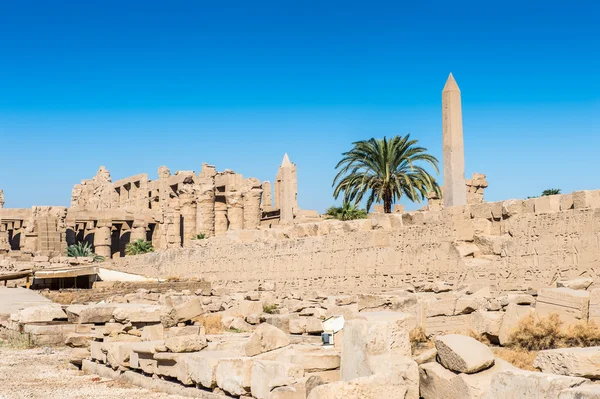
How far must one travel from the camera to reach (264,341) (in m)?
7.01

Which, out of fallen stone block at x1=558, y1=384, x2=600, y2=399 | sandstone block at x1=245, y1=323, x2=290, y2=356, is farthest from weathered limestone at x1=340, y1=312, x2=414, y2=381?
fallen stone block at x1=558, y1=384, x2=600, y2=399

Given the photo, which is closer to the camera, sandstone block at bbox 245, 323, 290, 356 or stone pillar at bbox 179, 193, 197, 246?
sandstone block at bbox 245, 323, 290, 356

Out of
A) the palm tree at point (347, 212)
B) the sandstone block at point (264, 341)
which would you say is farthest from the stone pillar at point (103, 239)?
the sandstone block at point (264, 341)

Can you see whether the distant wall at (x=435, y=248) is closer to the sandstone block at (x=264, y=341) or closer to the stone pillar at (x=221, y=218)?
the sandstone block at (x=264, y=341)

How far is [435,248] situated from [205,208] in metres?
21.9

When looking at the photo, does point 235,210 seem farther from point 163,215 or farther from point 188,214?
point 163,215

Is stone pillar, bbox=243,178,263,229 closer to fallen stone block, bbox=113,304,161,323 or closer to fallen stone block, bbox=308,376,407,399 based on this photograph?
fallen stone block, bbox=113,304,161,323

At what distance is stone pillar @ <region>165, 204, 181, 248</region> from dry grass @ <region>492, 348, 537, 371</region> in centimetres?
3138

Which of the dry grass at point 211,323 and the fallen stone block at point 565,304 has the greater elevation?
the fallen stone block at point 565,304

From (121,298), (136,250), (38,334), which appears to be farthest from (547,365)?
(136,250)

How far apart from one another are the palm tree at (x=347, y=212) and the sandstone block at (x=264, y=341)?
66.2ft

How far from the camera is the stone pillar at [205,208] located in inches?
1352

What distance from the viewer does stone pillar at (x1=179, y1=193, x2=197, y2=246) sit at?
35.1 m

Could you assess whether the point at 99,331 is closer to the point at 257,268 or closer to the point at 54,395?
the point at 54,395
